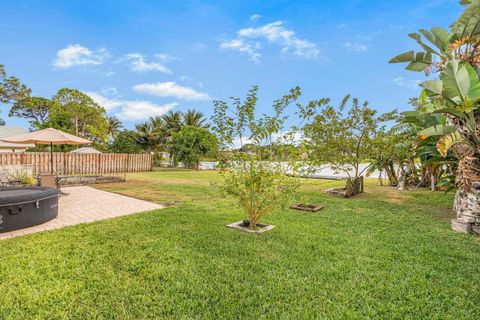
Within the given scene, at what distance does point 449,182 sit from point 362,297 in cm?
627

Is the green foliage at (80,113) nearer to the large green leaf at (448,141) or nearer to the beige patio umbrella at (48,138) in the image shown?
the beige patio umbrella at (48,138)

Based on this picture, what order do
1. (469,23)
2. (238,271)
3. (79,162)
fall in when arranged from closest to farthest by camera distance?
(238,271) < (469,23) < (79,162)

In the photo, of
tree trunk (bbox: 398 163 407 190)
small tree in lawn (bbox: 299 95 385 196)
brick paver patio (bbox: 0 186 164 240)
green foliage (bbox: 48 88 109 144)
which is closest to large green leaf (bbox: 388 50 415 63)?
small tree in lawn (bbox: 299 95 385 196)

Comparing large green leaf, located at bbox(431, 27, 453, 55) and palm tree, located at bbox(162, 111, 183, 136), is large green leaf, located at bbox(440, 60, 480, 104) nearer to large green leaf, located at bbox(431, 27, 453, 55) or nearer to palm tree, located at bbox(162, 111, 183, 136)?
large green leaf, located at bbox(431, 27, 453, 55)

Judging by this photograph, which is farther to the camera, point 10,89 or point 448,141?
point 10,89

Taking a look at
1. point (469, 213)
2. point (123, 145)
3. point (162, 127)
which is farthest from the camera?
point (162, 127)

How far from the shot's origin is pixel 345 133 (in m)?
9.25

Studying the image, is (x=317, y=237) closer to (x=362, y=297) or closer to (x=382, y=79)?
(x=362, y=297)

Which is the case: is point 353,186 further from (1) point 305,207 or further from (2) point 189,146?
(2) point 189,146

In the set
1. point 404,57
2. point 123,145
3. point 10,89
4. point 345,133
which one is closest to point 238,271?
point 404,57

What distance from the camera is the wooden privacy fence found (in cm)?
1600

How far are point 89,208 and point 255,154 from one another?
16.6 ft

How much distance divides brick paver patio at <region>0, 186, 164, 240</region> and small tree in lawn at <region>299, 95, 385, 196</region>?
6041 millimetres

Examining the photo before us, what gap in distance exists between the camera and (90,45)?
15250mm
